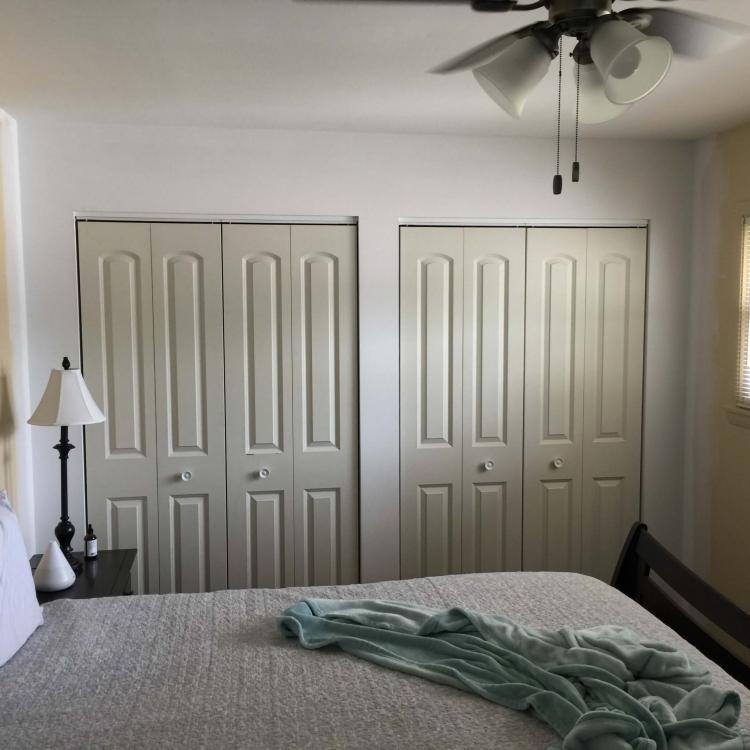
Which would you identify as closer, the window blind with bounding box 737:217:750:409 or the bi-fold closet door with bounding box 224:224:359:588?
the window blind with bounding box 737:217:750:409

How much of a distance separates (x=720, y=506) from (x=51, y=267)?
126 inches

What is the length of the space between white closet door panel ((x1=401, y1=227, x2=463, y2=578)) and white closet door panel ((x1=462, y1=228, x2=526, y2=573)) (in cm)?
5

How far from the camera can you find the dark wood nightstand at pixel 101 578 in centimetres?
271

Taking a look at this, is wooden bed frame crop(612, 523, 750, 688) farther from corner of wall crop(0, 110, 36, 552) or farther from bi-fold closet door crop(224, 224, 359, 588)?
corner of wall crop(0, 110, 36, 552)

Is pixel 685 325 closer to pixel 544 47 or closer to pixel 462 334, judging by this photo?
pixel 462 334

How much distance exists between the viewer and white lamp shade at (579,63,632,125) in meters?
1.74

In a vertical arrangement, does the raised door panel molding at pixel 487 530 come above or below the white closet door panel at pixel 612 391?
below

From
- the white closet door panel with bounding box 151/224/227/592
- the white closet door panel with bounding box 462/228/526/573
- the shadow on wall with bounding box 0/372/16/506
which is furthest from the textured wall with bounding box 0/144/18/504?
the white closet door panel with bounding box 462/228/526/573

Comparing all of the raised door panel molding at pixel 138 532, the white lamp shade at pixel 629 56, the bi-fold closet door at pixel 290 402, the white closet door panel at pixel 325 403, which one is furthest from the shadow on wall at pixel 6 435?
the white lamp shade at pixel 629 56

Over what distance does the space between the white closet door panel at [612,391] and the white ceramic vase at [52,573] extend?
2.43 metres

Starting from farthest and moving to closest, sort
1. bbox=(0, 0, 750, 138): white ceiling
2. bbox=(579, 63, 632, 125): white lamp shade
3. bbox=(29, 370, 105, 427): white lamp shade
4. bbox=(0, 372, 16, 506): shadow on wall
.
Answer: bbox=(0, 372, 16, 506): shadow on wall
bbox=(29, 370, 105, 427): white lamp shade
bbox=(0, 0, 750, 138): white ceiling
bbox=(579, 63, 632, 125): white lamp shade

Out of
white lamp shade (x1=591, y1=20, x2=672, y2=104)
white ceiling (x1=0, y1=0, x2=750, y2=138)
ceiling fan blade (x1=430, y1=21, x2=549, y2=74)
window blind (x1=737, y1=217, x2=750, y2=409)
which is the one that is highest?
white ceiling (x1=0, y1=0, x2=750, y2=138)

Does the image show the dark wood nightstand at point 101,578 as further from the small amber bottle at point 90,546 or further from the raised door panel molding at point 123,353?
the raised door panel molding at point 123,353

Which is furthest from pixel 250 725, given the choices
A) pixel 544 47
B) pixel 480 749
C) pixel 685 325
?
pixel 685 325
